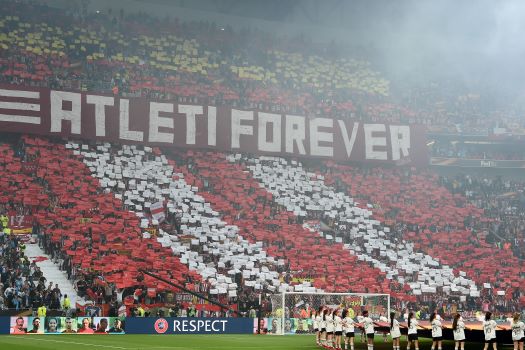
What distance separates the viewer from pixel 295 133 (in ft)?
197

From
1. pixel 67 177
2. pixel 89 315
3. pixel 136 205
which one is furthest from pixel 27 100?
pixel 89 315

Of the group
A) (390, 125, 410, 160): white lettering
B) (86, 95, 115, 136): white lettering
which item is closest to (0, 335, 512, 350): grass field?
(86, 95, 115, 136): white lettering

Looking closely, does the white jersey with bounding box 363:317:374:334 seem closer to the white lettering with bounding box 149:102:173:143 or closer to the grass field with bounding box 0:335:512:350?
the grass field with bounding box 0:335:512:350

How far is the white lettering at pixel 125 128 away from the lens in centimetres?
5503

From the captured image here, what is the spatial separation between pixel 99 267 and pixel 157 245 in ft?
13.9

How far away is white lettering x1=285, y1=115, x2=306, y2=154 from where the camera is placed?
5990cm

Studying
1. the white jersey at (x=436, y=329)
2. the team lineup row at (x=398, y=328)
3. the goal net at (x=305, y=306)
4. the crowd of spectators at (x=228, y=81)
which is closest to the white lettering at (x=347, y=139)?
the crowd of spectators at (x=228, y=81)

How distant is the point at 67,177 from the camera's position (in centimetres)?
5034

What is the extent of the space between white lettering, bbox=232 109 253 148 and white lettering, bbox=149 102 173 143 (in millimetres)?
4247

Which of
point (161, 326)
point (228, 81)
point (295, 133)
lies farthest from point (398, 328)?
point (228, 81)

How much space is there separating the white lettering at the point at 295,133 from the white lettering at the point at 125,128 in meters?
10.2

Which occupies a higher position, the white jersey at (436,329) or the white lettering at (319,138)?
the white lettering at (319,138)

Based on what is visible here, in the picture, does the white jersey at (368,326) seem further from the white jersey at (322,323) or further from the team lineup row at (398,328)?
the white jersey at (322,323)

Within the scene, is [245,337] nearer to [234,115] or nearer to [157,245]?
[157,245]
